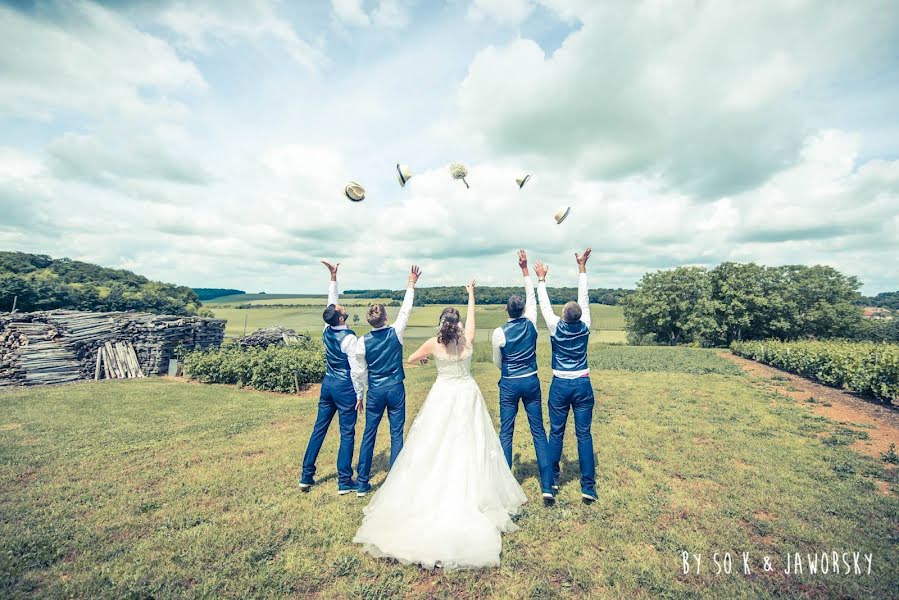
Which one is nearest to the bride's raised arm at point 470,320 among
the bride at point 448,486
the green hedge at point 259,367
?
the bride at point 448,486

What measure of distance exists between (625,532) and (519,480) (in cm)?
196

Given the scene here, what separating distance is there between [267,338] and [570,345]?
20.2m

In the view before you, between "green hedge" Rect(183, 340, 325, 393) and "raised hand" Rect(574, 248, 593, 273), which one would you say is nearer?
"raised hand" Rect(574, 248, 593, 273)

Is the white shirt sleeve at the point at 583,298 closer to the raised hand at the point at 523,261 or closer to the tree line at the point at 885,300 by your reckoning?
the raised hand at the point at 523,261

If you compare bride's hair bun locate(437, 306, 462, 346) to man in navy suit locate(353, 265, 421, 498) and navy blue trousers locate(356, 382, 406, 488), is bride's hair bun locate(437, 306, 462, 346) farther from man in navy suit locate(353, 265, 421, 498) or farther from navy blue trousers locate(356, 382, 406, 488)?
navy blue trousers locate(356, 382, 406, 488)

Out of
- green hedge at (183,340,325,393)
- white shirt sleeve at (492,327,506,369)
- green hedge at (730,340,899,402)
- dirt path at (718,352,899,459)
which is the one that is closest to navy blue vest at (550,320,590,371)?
white shirt sleeve at (492,327,506,369)

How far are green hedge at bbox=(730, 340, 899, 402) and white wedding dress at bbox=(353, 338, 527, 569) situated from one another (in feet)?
52.0

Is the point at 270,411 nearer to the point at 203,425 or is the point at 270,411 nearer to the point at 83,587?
the point at 203,425

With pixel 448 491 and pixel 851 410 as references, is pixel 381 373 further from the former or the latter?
pixel 851 410

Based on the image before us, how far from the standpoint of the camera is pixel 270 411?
1186 centimetres

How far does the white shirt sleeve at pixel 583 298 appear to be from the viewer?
19.0ft

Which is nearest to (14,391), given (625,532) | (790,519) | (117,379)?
(117,379)

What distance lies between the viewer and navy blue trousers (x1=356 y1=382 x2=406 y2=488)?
5.91 metres

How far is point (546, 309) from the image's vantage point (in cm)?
601
